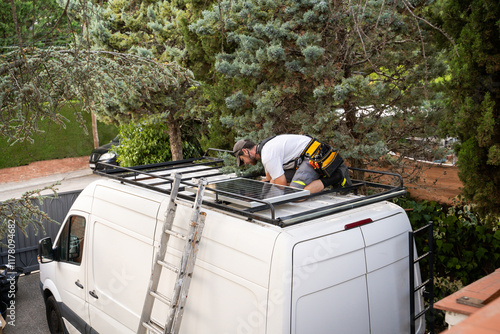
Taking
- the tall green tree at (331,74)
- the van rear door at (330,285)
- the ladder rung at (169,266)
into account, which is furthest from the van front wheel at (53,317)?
the van rear door at (330,285)

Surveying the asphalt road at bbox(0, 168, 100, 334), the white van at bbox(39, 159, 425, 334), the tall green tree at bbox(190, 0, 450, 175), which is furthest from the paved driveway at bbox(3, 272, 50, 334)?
the tall green tree at bbox(190, 0, 450, 175)

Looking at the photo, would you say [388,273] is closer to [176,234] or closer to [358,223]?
[358,223]

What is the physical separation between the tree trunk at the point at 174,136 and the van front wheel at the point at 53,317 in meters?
6.01

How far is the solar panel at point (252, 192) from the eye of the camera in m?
3.57

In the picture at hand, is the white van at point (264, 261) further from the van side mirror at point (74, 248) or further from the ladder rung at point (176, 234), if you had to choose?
the van side mirror at point (74, 248)

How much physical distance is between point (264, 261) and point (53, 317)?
4551mm

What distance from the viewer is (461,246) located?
581 cm

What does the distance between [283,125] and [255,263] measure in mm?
4392

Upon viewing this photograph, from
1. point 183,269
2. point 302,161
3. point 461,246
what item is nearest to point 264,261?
point 183,269

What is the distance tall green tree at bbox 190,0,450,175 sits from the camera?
20.7ft

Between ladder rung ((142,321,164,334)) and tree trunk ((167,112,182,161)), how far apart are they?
808 cm

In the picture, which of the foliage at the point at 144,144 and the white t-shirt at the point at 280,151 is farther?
the foliage at the point at 144,144

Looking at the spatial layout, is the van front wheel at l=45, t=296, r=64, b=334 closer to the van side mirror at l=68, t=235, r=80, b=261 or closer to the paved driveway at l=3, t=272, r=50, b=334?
the paved driveway at l=3, t=272, r=50, b=334

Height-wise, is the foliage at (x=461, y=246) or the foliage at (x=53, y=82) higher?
the foliage at (x=53, y=82)
